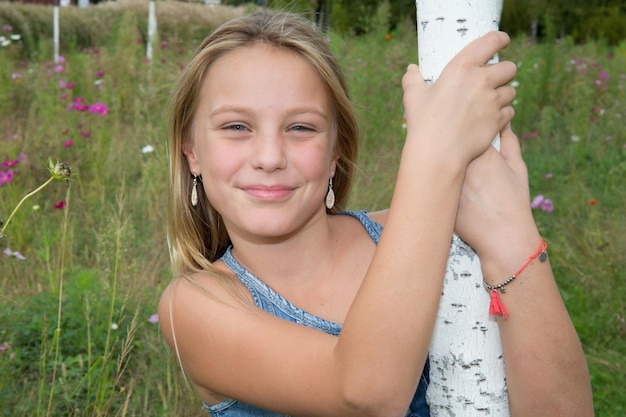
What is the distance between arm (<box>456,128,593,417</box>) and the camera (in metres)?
1.16

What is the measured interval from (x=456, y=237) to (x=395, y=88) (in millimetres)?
4667

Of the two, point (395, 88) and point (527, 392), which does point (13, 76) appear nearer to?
point (395, 88)

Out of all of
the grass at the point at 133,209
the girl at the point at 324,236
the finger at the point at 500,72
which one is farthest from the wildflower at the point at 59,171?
the finger at the point at 500,72

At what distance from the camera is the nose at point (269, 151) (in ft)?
4.74

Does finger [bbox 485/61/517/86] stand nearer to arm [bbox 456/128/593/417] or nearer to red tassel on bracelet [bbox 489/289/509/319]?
arm [bbox 456/128/593/417]

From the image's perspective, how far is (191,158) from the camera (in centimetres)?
172

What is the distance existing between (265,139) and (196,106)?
0.26 metres

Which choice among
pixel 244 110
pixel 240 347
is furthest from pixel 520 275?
pixel 244 110

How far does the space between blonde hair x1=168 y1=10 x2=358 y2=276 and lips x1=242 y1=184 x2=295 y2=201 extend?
25cm

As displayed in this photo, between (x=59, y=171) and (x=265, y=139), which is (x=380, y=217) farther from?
(x=59, y=171)

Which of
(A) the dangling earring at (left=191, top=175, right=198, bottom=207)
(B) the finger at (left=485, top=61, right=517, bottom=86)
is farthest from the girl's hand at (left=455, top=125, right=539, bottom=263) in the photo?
(A) the dangling earring at (left=191, top=175, right=198, bottom=207)

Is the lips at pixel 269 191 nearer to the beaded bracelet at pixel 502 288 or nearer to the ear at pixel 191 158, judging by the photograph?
the ear at pixel 191 158

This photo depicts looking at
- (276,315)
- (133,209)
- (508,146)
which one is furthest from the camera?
(133,209)

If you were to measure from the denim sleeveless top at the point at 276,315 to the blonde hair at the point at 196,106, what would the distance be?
100mm
